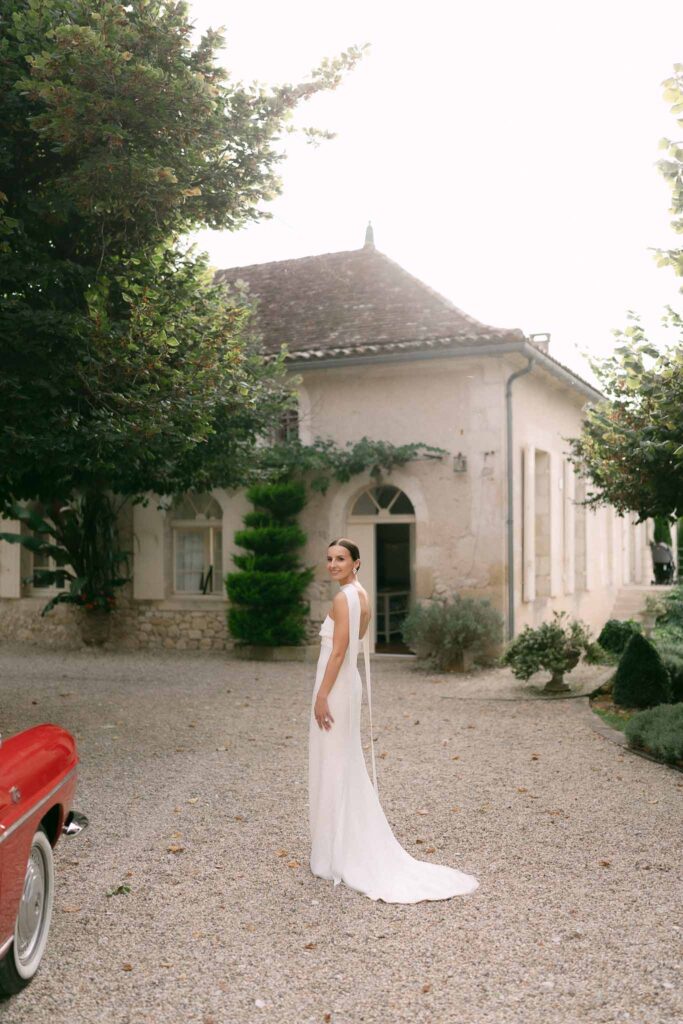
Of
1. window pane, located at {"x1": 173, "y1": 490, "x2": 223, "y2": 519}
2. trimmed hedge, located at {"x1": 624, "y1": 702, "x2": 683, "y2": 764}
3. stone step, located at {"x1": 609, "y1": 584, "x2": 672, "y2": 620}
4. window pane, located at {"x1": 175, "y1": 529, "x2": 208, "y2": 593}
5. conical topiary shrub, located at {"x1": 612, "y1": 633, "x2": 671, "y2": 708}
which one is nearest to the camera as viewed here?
trimmed hedge, located at {"x1": 624, "y1": 702, "x2": 683, "y2": 764}

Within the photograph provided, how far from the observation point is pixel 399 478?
1491cm

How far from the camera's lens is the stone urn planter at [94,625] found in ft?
51.8

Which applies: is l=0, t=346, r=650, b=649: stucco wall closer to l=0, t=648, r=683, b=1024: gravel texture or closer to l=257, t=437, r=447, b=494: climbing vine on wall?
l=257, t=437, r=447, b=494: climbing vine on wall

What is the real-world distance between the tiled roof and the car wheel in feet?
36.1

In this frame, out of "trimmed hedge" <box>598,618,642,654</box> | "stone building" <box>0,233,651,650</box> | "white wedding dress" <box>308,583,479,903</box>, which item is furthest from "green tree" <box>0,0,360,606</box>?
"trimmed hedge" <box>598,618,642,654</box>

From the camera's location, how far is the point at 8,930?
11.3 ft

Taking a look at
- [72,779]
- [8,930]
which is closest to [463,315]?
[72,779]

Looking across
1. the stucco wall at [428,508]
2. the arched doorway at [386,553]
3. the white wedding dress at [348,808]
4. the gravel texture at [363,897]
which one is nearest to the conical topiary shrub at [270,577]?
the stucco wall at [428,508]

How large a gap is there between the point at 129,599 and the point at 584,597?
8501mm

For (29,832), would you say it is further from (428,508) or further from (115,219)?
(428,508)

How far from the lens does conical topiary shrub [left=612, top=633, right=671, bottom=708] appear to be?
1020cm

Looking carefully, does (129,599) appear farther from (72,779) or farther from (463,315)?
(72,779)

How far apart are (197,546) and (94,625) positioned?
203 centimetres

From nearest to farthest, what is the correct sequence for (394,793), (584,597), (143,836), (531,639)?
(143,836) → (394,793) → (531,639) → (584,597)
